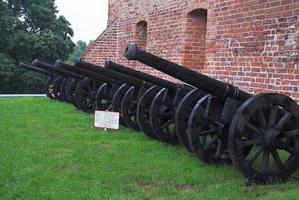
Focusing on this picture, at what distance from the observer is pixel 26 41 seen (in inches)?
967

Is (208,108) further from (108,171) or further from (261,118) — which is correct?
(108,171)

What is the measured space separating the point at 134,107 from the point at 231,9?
235 centimetres

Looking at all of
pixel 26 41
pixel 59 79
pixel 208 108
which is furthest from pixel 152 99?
pixel 26 41

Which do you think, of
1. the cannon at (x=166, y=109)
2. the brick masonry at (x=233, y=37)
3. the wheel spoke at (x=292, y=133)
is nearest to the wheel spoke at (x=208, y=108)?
the wheel spoke at (x=292, y=133)

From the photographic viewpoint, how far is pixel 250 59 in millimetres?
7387

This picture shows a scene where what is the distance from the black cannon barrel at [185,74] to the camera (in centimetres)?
465

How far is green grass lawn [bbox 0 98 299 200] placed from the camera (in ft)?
14.4

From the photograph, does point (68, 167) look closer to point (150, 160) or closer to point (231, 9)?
point (150, 160)

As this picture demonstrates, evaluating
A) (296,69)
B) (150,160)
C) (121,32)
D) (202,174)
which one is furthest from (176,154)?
(121,32)

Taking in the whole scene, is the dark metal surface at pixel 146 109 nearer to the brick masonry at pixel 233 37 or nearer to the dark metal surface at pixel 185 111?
the dark metal surface at pixel 185 111

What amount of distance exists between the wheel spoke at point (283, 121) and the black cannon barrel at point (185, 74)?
1.52 ft

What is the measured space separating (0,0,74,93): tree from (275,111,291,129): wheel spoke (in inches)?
811

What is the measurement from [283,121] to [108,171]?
1.96 m

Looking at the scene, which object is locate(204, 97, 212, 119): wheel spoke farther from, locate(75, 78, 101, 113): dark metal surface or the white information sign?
locate(75, 78, 101, 113): dark metal surface
